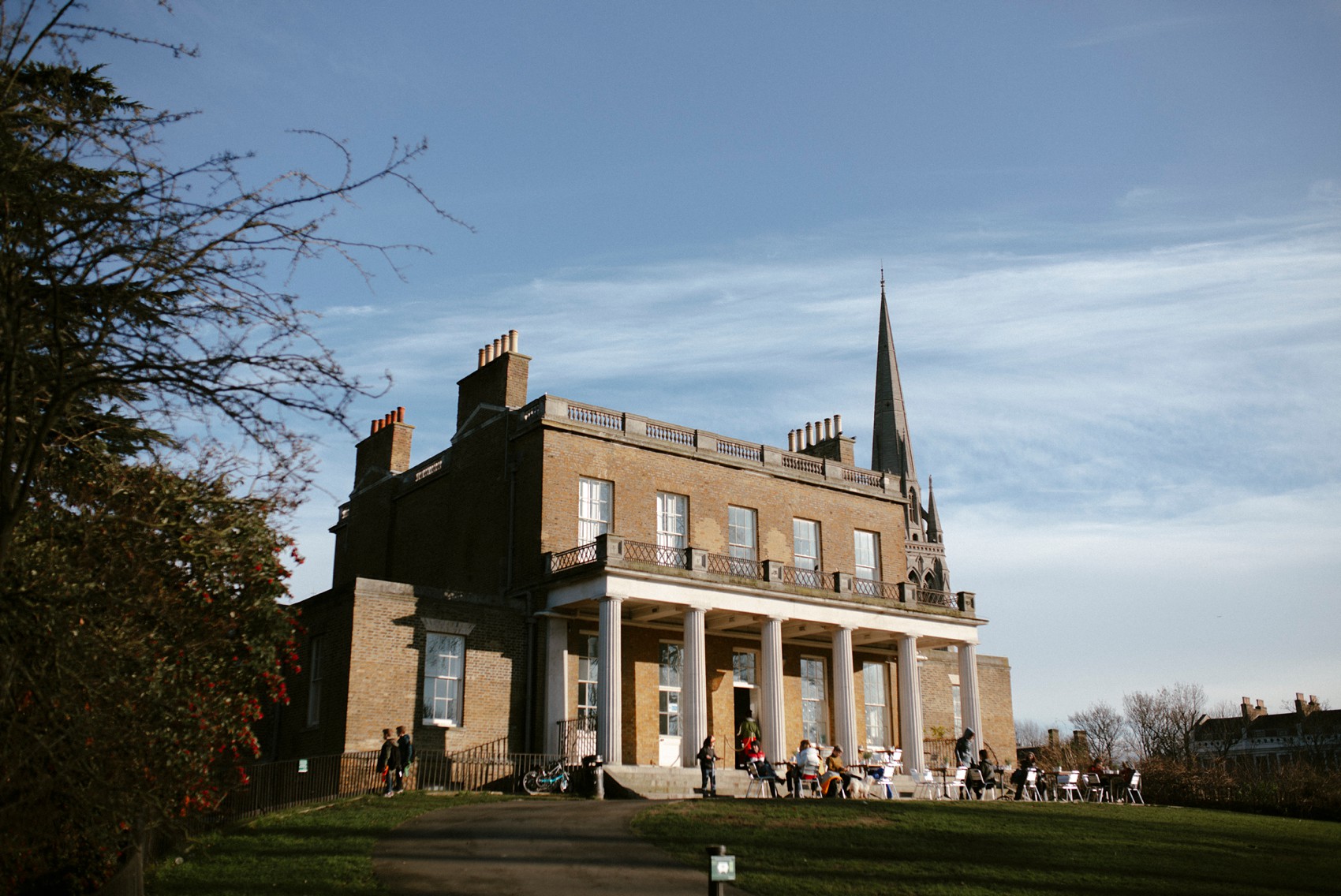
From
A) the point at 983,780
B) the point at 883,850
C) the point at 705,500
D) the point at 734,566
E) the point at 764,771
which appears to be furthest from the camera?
the point at 705,500

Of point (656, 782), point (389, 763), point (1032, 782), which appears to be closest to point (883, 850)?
point (656, 782)

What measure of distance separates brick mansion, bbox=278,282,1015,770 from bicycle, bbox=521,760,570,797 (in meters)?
1.09

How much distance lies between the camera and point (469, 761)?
26047 mm

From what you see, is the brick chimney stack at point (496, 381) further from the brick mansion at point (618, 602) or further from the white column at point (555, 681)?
the white column at point (555, 681)

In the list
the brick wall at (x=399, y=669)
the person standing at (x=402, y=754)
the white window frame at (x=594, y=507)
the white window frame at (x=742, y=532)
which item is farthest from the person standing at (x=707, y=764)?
the white window frame at (x=742, y=532)

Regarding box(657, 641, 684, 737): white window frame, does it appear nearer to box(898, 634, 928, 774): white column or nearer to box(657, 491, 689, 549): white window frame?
box(657, 491, 689, 549): white window frame

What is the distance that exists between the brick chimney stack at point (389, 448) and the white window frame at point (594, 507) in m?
8.99

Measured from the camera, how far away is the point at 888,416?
8969 cm

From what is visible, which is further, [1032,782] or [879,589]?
[879,589]

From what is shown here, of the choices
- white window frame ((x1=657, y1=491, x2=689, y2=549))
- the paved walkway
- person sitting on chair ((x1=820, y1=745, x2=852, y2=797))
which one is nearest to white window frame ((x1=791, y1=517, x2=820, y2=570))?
white window frame ((x1=657, y1=491, x2=689, y2=549))

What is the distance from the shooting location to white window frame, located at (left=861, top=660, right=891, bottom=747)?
113 ft

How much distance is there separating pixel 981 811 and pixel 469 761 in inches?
428

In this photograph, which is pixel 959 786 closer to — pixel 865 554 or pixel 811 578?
pixel 811 578

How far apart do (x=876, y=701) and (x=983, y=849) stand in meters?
17.5
